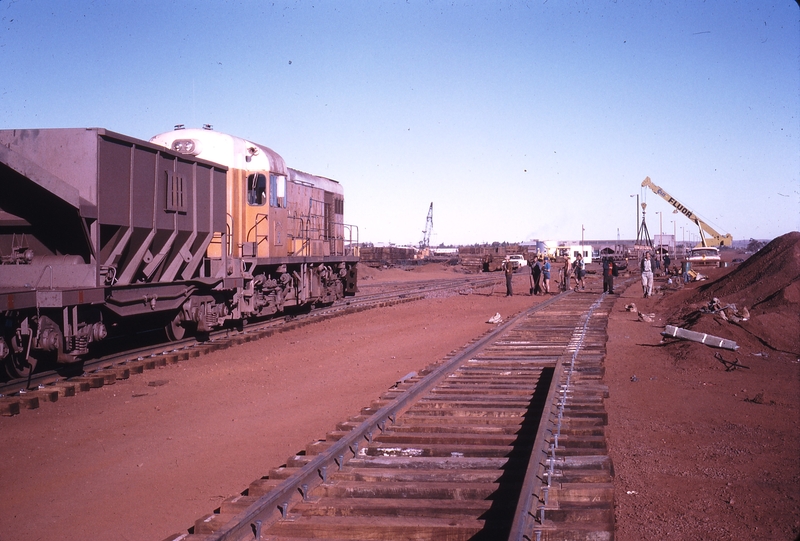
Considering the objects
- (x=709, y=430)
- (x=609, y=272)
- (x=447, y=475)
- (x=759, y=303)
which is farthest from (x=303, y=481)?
(x=609, y=272)

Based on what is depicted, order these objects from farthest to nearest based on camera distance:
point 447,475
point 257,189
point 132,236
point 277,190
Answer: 1. point 277,190
2. point 257,189
3. point 132,236
4. point 447,475

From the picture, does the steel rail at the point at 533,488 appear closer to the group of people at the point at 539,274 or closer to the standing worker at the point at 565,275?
the group of people at the point at 539,274

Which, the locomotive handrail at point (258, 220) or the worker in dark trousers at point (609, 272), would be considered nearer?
the locomotive handrail at point (258, 220)

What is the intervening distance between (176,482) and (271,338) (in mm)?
9507

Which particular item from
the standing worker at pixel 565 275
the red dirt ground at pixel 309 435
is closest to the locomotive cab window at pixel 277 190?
the red dirt ground at pixel 309 435

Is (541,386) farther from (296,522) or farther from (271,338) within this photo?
(271,338)

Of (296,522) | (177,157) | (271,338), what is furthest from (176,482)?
(271,338)

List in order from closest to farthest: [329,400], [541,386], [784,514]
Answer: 1. [784,514]
2. [541,386]
3. [329,400]

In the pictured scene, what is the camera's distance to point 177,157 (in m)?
13.3

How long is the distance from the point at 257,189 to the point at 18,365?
7.96m

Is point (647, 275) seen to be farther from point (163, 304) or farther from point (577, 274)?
point (163, 304)

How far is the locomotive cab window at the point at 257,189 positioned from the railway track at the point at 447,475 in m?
9.40

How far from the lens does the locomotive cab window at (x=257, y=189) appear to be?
16.8m

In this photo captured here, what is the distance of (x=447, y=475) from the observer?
5285 mm
